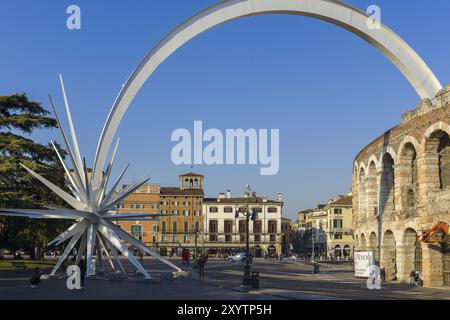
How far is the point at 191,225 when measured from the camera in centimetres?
14462

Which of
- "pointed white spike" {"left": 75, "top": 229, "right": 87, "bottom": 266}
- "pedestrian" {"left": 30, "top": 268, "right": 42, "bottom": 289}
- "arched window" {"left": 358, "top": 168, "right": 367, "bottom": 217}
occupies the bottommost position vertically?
"pedestrian" {"left": 30, "top": 268, "right": 42, "bottom": 289}

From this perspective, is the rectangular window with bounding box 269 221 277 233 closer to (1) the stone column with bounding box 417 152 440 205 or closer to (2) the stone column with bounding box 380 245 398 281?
(2) the stone column with bounding box 380 245 398 281

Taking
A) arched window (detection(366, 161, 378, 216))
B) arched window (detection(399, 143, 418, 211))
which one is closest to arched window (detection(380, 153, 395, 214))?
arched window (detection(366, 161, 378, 216))

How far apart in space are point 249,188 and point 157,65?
12.7 metres

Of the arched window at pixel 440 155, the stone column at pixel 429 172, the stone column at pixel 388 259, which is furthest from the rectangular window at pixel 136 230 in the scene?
the arched window at pixel 440 155

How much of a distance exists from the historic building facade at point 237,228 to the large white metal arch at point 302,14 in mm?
97779

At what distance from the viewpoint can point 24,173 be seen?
49.0 meters

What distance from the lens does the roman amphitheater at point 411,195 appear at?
37625 mm

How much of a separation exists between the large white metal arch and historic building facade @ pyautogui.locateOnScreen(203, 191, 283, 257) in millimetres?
97779

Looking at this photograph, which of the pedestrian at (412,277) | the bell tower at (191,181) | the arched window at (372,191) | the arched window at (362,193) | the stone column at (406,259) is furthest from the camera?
the bell tower at (191,181)

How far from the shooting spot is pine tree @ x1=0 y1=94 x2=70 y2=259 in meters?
47.7

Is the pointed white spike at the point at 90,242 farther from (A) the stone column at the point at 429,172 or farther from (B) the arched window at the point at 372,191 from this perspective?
(B) the arched window at the point at 372,191

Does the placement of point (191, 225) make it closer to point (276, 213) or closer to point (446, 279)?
point (276, 213)

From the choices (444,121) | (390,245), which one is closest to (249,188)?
(390,245)
